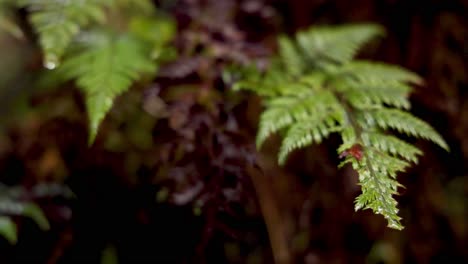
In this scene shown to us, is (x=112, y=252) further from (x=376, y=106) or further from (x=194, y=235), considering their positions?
(x=376, y=106)

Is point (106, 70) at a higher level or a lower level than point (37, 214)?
higher

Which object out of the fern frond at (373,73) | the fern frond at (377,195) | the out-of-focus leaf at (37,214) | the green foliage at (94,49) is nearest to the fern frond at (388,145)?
the fern frond at (377,195)

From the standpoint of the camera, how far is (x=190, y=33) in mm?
1782

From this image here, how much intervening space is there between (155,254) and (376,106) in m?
0.96

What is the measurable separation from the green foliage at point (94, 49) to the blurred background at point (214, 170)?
142 mm

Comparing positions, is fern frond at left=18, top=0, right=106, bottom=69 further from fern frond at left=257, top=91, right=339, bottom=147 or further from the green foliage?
fern frond at left=257, top=91, right=339, bottom=147

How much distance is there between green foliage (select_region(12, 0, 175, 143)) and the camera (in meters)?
1.39

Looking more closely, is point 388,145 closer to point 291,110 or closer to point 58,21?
point 291,110

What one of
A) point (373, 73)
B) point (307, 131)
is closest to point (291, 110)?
point (307, 131)

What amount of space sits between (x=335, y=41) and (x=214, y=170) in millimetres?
985

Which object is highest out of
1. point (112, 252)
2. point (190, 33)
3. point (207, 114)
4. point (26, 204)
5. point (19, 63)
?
point (190, 33)

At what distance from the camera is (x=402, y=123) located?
131 cm

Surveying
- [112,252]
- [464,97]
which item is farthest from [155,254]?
[464,97]

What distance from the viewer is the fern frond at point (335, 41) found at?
1.94 meters
